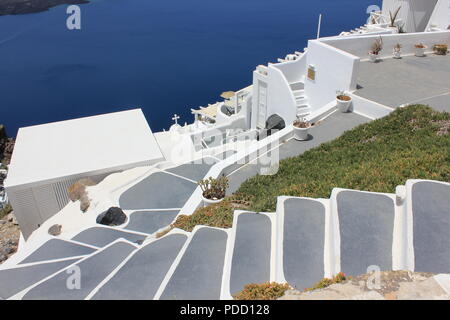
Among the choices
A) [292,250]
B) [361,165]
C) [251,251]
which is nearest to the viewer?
[292,250]

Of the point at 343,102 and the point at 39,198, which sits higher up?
the point at 343,102

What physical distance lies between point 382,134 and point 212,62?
2770 inches

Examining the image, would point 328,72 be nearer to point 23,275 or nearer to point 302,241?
point 302,241

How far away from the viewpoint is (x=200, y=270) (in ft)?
22.6

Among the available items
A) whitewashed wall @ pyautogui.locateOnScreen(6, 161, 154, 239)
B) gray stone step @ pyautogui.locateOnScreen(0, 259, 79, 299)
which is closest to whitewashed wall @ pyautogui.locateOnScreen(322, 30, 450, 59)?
whitewashed wall @ pyautogui.locateOnScreen(6, 161, 154, 239)

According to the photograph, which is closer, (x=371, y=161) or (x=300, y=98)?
(x=371, y=161)

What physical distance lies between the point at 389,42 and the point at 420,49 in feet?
6.45

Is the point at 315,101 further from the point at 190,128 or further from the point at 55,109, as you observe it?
the point at 55,109

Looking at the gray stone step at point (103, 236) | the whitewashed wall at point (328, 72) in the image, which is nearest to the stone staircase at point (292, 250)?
the gray stone step at point (103, 236)

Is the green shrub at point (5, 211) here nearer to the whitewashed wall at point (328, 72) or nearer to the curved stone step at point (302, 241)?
the whitewashed wall at point (328, 72)

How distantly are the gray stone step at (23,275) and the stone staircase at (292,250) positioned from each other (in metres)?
1.85

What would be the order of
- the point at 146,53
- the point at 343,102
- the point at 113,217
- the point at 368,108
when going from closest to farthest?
the point at 113,217
the point at 368,108
the point at 343,102
the point at 146,53

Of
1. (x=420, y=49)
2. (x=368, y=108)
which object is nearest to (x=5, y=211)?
(x=368, y=108)

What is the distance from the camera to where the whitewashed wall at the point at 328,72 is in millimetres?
16078
